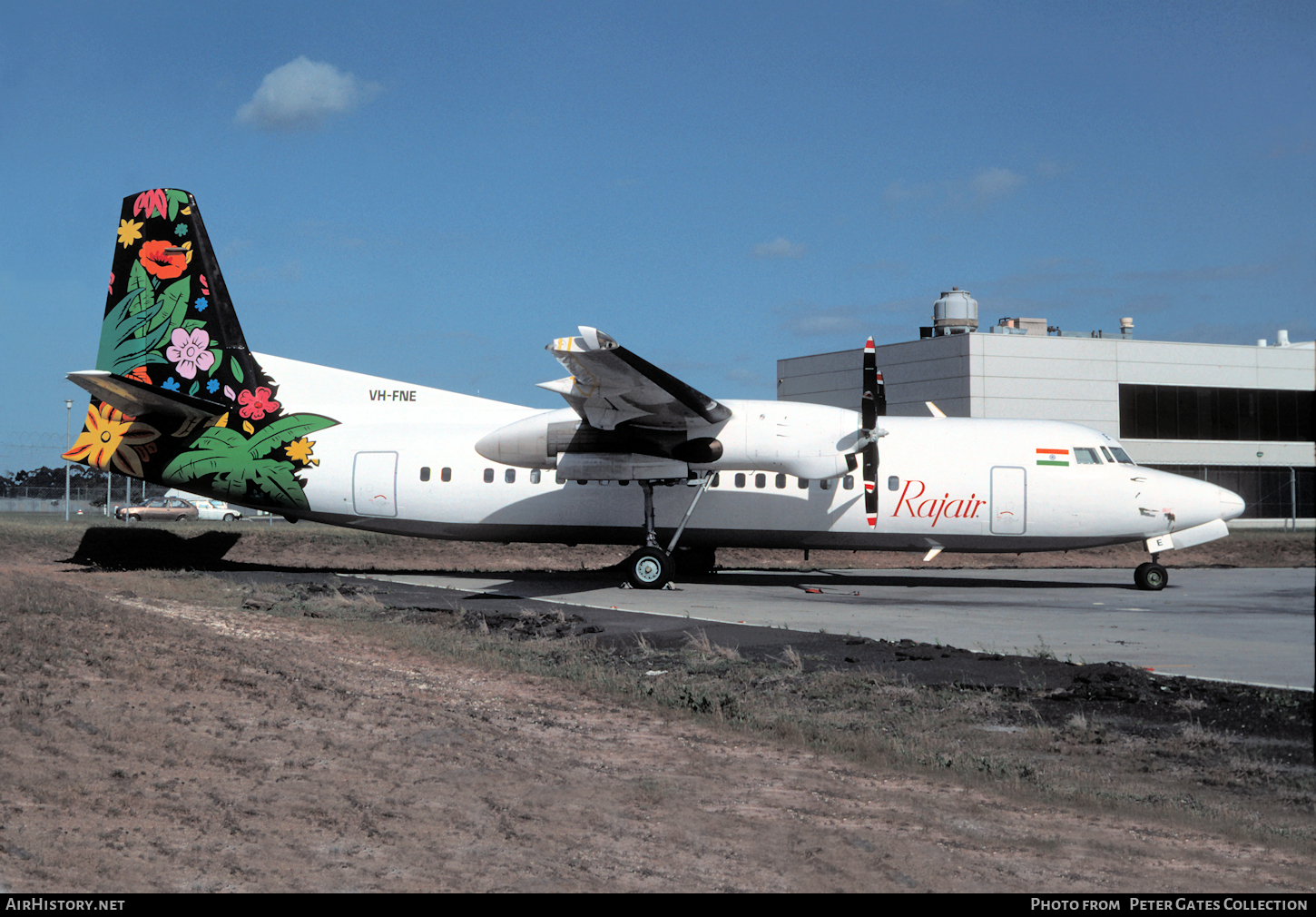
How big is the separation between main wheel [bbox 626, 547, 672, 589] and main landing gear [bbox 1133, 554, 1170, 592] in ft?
32.3

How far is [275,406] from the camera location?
22.8 metres

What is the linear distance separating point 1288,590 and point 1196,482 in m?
21.8

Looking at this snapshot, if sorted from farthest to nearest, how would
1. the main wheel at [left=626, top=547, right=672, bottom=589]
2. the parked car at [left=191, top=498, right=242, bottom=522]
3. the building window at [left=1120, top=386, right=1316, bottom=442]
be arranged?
1. the parked car at [left=191, top=498, right=242, bottom=522]
2. the main wheel at [left=626, top=547, right=672, bottom=589]
3. the building window at [left=1120, top=386, right=1316, bottom=442]

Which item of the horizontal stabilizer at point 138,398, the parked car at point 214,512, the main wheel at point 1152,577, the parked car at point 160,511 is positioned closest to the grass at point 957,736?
the horizontal stabilizer at point 138,398

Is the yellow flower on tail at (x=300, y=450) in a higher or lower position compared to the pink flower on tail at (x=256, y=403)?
lower

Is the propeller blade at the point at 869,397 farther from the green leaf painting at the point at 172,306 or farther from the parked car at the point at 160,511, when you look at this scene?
the parked car at the point at 160,511

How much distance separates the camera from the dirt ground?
18.0ft

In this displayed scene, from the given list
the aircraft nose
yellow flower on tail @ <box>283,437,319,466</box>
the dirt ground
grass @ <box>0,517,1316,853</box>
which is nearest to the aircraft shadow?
the aircraft nose

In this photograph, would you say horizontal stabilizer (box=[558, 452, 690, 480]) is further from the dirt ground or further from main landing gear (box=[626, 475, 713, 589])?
the dirt ground

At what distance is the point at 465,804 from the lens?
6.81 metres

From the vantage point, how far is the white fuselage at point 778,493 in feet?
71.3

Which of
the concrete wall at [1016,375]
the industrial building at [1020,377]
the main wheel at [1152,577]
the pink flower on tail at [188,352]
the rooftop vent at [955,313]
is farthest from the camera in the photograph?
the rooftop vent at [955,313]

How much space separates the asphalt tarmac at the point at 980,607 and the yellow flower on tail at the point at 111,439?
19.1 ft

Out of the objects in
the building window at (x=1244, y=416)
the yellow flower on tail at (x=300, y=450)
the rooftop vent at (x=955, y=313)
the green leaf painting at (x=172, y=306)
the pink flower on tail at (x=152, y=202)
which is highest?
the rooftop vent at (x=955, y=313)
